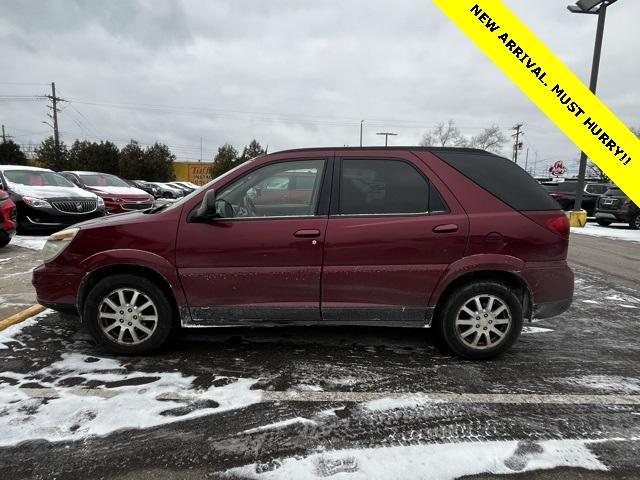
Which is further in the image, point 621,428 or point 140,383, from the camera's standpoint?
point 140,383

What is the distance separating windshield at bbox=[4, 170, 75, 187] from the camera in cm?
972

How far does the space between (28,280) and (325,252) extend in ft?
15.4

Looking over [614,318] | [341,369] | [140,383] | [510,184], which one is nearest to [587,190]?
[614,318]

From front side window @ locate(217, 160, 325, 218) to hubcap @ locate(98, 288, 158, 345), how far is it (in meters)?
1.02

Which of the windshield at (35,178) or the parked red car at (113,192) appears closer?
the windshield at (35,178)

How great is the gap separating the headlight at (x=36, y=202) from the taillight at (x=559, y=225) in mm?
9757

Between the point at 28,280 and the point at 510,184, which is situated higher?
the point at 510,184

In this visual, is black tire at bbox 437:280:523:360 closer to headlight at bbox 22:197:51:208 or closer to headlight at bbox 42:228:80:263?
headlight at bbox 42:228:80:263

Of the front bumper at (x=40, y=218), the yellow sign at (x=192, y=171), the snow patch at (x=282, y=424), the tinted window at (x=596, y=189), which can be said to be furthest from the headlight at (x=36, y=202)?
the yellow sign at (x=192, y=171)

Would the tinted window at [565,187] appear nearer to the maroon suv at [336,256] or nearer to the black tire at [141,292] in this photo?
the maroon suv at [336,256]

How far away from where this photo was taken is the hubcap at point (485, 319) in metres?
3.41

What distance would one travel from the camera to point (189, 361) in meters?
3.40

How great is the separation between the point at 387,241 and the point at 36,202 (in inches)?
350

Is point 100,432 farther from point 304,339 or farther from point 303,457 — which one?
point 304,339
